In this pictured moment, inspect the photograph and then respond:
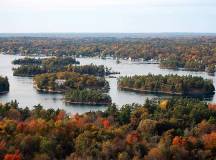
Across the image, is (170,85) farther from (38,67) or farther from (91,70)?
(38,67)

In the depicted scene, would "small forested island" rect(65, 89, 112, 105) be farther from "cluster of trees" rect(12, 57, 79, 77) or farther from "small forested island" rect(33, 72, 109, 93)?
"cluster of trees" rect(12, 57, 79, 77)

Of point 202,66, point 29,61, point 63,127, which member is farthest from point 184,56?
point 63,127

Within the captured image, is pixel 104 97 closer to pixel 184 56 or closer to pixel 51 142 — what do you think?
pixel 51 142

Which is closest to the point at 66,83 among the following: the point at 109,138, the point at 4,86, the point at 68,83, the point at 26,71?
the point at 68,83

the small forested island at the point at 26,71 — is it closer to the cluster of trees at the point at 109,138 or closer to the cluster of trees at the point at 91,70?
the cluster of trees at the point at 91,70

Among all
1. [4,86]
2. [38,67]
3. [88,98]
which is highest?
[88,98]

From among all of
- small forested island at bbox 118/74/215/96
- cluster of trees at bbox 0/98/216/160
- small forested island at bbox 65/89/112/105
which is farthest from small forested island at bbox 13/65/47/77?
cluster of trees at bbox 0/98/216/160
